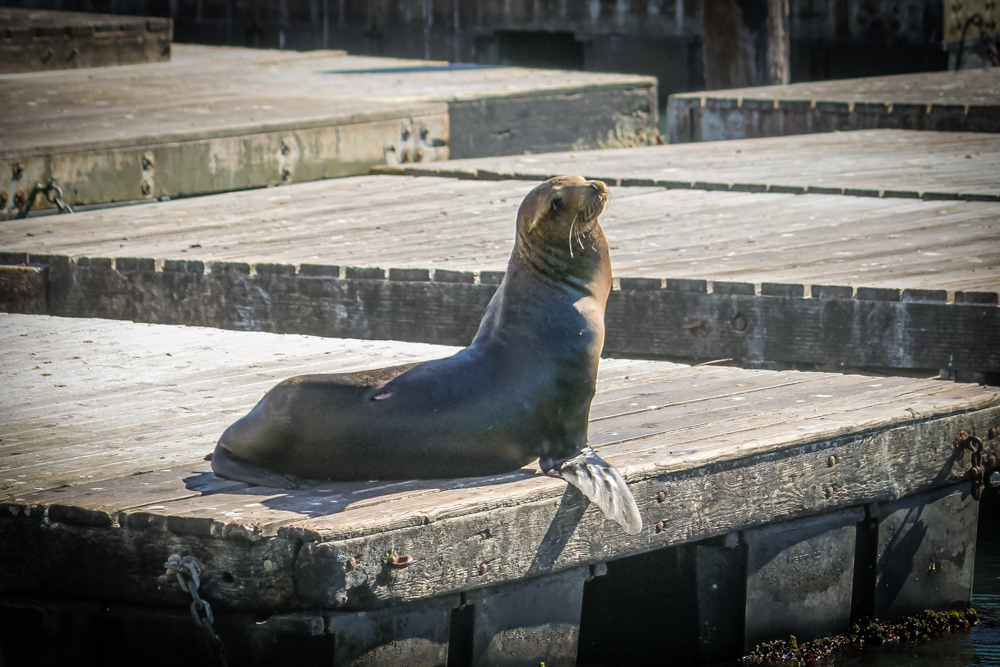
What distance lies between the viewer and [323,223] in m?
6.77

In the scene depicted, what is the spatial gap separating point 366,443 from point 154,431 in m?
0.84

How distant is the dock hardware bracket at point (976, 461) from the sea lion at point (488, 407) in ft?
4.27

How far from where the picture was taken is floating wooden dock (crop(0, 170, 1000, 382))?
510 centimetres

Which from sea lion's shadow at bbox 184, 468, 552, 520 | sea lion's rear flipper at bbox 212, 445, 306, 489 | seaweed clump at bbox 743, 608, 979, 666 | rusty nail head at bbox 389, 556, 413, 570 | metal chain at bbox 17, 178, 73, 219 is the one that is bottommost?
seaweed clump at bbox 743, 608, 979, 666

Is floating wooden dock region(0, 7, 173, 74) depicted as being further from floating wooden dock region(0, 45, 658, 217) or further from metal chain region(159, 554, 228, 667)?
metal chain region(159, 554, 228, 667)

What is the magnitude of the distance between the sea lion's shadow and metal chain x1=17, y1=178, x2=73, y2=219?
4580mm

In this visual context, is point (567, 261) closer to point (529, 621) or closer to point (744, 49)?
point (529, 621)

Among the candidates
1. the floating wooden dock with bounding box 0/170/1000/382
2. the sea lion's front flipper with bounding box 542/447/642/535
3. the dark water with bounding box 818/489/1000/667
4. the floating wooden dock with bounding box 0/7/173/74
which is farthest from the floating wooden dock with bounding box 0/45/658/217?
the dark water with bounding box 818/489/1000/667

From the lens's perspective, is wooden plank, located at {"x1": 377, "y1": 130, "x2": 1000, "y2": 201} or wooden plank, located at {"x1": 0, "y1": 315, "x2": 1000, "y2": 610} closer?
wooden plank, located at {"x1": 0, "y1": 315, "x2": 1000, "y2": 610}

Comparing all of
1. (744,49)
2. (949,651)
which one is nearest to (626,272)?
(949,651)

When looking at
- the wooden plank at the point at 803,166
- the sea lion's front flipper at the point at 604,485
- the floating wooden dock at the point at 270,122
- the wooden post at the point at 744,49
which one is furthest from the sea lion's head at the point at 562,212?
the wooden post at the point at 744,49

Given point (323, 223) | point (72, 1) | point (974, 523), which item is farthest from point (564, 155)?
point (72, 1)

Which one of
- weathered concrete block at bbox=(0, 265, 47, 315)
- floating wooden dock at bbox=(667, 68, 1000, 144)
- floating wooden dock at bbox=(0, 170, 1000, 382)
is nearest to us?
floating wooden dock at bbox=(0, 170, 1000, 382)

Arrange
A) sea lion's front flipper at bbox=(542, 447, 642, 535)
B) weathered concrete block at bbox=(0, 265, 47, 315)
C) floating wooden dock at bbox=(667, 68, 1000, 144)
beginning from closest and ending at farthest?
sea lion's front flipper at bbox=(542, 447, 642, 535), weathered concrete block at bbox=(0, 265, 47, 315), floating wooden dock at bbox=(667, 68, 1000, 144)
